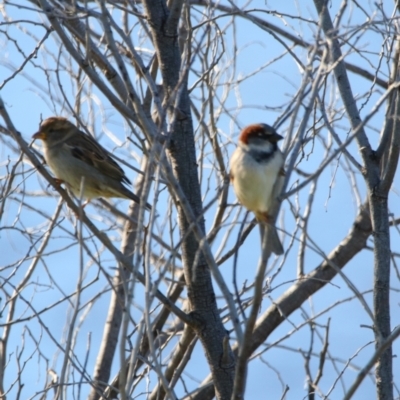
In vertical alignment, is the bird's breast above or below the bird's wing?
below

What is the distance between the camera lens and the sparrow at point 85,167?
15.6ft

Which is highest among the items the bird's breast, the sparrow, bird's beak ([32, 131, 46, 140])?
bird's beak ([32, 131, 46, 140])

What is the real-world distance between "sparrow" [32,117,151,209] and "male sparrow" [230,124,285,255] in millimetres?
1564

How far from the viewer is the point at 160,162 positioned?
230 centimetres

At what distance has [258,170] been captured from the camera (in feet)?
10.2

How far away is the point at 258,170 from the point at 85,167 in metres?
1.93

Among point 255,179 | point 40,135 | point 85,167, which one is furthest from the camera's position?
point 40,135

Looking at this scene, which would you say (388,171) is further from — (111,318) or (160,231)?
(111,318)

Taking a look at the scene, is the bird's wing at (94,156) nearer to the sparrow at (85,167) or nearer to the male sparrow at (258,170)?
the sparrow at (85,167)

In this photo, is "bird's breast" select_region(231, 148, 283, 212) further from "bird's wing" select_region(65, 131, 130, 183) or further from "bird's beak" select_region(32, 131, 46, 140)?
"bird's beak" select_region(32, 131, 46, 140)

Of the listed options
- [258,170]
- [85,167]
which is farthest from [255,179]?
[85,167]

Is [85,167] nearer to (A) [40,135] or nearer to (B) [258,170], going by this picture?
(A) [40,135]

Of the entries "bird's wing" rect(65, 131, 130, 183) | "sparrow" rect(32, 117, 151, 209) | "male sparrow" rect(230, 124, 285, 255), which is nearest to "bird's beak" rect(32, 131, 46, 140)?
"sparrow" rect(32, 117, 151, 209)

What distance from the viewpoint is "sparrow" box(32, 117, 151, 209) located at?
15.6 feet
